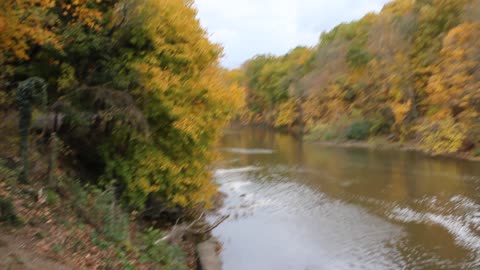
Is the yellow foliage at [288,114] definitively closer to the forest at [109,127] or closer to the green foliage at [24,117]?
the forest at [109,127]

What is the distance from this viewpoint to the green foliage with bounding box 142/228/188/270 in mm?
11547

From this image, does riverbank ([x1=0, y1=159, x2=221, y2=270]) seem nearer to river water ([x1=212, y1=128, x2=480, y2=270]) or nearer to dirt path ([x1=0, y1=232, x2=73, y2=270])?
dirt path ([x1=0, y1=232, x2=73, y2=270])

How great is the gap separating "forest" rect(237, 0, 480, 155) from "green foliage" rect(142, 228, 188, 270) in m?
29.3

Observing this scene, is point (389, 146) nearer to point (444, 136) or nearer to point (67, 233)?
point (444, 136)

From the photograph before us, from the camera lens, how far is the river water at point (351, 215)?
15852 mm

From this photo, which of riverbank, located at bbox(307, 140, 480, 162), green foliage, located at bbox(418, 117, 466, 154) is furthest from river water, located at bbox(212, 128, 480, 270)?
riverbank, located at bbox(307, 140, 480, 162)

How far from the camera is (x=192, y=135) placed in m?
15.0

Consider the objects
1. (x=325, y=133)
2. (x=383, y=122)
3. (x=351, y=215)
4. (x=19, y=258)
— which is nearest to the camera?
(x=19, y=258)

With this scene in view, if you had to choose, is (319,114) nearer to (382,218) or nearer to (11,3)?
(382,218)

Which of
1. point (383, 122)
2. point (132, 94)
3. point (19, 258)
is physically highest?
point (132, 94)

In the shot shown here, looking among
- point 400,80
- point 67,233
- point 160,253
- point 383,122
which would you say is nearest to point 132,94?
point 160,253

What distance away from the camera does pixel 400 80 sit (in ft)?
150

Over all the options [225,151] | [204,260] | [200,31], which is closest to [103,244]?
[204,260]

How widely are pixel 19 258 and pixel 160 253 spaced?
16.3 ft
